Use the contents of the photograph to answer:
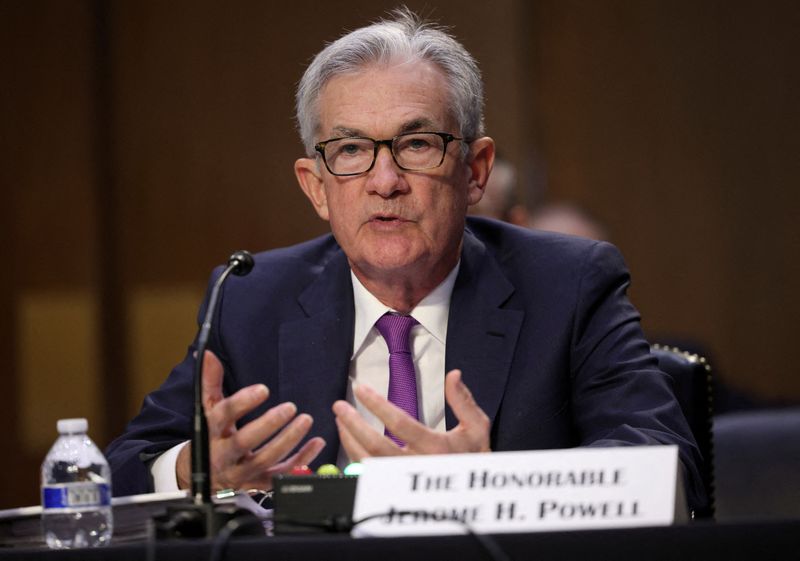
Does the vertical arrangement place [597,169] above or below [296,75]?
below

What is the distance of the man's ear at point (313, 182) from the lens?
251 cm

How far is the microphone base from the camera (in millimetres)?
1401

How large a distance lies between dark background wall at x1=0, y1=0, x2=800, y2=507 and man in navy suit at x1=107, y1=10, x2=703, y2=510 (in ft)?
8.38

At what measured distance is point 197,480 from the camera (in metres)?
1.52

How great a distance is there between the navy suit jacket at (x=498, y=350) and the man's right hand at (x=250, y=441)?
0.44 m

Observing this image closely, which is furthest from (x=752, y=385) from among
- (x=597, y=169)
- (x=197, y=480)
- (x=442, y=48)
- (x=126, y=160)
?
(x=197, y=480)

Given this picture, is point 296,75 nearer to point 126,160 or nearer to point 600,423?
point 126,160

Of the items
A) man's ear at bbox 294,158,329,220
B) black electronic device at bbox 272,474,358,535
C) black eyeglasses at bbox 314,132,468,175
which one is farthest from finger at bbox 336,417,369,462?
man's ear at bbox 294,158,329,220

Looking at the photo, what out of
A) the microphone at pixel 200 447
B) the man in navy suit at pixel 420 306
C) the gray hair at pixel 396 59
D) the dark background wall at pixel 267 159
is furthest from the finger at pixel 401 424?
the dark background wall at pixel 267 159

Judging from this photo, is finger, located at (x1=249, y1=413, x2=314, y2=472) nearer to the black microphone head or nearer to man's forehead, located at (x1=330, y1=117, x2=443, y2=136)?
the black microphone head

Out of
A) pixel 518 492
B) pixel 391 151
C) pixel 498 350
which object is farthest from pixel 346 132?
pixel 518 492

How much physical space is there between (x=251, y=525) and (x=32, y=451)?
375 centimetres

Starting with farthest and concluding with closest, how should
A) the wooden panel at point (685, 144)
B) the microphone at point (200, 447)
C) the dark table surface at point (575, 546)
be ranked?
1. the wooden panel at point (685, 144)
2. the microphone at point (200, 447)
3. the dark table surface at point (575, 546)

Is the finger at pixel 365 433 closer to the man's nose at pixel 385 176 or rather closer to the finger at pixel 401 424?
the finger at pixel 401 424
